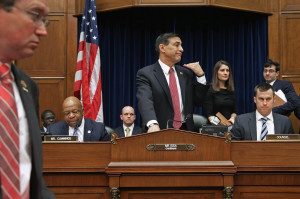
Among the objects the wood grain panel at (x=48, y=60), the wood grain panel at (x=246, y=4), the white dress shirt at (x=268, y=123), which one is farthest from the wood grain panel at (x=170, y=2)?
the white dress shirt at (x=268, y=123)

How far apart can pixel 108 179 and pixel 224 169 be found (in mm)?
852

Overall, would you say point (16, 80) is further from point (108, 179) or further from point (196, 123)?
point (196, 123)

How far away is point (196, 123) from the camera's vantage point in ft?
16.9

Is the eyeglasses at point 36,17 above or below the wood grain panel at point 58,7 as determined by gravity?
below

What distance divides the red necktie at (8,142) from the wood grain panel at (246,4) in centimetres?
525

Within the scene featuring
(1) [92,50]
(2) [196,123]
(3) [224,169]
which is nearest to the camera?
(3) [224,169]

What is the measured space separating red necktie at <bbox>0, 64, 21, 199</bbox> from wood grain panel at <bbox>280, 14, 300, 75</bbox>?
19.1 ft

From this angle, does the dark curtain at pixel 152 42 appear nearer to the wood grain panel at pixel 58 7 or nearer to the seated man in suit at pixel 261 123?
the wood grain panel at pixel 58 7

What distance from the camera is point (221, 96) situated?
17.9 feet

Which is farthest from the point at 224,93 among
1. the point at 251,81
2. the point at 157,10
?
the point at 157,10

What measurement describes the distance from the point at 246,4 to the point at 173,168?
151 inches

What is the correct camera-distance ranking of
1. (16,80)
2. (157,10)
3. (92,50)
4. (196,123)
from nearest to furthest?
(16,80) → (196,123) → (92,50) → (157,10)

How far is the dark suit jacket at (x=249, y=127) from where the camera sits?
13.3 feet

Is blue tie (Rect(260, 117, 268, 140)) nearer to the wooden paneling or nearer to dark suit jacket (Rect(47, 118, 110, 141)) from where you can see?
dark suit jacket (Rect(47, 118, 110, 141))
